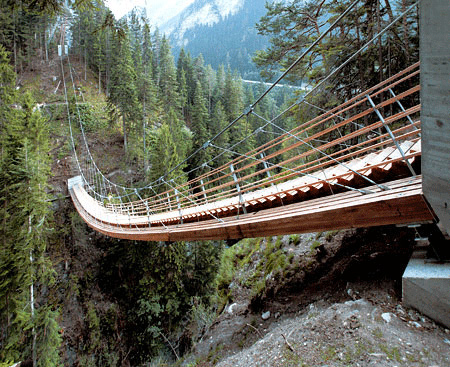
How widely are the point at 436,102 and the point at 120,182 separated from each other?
44.5 ft

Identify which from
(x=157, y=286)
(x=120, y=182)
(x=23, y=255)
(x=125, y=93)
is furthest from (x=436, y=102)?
(x=125, y=93)

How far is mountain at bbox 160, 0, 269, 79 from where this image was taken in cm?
7143

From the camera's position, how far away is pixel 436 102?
965 mm

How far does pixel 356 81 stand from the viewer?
445 cm

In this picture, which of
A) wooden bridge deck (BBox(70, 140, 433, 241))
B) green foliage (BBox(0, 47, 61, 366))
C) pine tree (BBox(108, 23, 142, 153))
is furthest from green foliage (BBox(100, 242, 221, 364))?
wooden bridge deck (BBox(70, 140, 433, 241))

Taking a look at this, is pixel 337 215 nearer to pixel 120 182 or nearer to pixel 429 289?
pixel 429 289

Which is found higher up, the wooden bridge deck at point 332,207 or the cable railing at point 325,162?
the cable railing at point 325,162

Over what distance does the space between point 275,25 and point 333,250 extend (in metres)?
5.07

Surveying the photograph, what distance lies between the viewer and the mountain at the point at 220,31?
234 ft

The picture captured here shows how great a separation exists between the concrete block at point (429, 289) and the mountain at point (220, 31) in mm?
64790

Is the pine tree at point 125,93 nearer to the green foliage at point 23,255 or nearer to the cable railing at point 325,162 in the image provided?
the green foliage at point 23,255

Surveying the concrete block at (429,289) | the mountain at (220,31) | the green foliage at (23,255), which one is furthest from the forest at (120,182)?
the mountain at (220,31)

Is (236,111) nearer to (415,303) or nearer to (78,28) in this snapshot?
(78,28)

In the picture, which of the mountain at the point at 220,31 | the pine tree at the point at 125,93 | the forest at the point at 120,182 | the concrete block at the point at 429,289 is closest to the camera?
the concrete block at the point at 429,289
